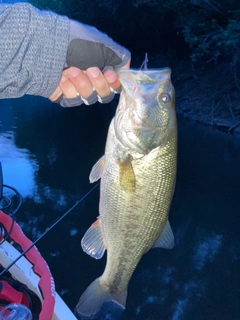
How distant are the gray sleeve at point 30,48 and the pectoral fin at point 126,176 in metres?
0.52

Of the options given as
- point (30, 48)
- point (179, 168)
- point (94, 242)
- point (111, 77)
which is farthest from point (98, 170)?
point (179, 168)

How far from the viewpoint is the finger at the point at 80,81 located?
1.56 m

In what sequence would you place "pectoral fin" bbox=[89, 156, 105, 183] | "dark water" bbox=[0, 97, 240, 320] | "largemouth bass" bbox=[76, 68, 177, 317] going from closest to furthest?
"largemouth bass" bbox=[76, 68, 177, 317] → "pectoral fin" bbox=[89, 156, 105, 183] → "dark water" bbox=[0, 97, 240, 320]

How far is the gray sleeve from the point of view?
1461 millimetres

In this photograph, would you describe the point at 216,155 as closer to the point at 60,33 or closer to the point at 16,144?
the point at 16,144

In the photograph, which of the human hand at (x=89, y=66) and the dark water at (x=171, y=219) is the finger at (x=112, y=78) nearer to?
the human hand at (x=89, y=66)

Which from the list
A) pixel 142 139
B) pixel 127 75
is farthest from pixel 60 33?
pixel 142 139

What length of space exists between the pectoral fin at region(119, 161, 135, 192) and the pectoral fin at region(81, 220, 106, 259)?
0.34 m

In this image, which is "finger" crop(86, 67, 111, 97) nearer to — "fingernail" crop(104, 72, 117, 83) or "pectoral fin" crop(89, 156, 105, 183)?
"fingernail" crop(104, 72, 117, 83)

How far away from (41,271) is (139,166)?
131 centimetres

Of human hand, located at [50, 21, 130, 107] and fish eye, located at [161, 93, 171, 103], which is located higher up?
human hand, located at [50, 21, 130, 107]

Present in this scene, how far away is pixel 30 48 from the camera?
1.50m

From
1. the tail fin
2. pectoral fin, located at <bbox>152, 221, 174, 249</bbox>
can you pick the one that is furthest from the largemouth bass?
the tail fin

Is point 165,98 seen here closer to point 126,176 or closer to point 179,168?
point 126,176
